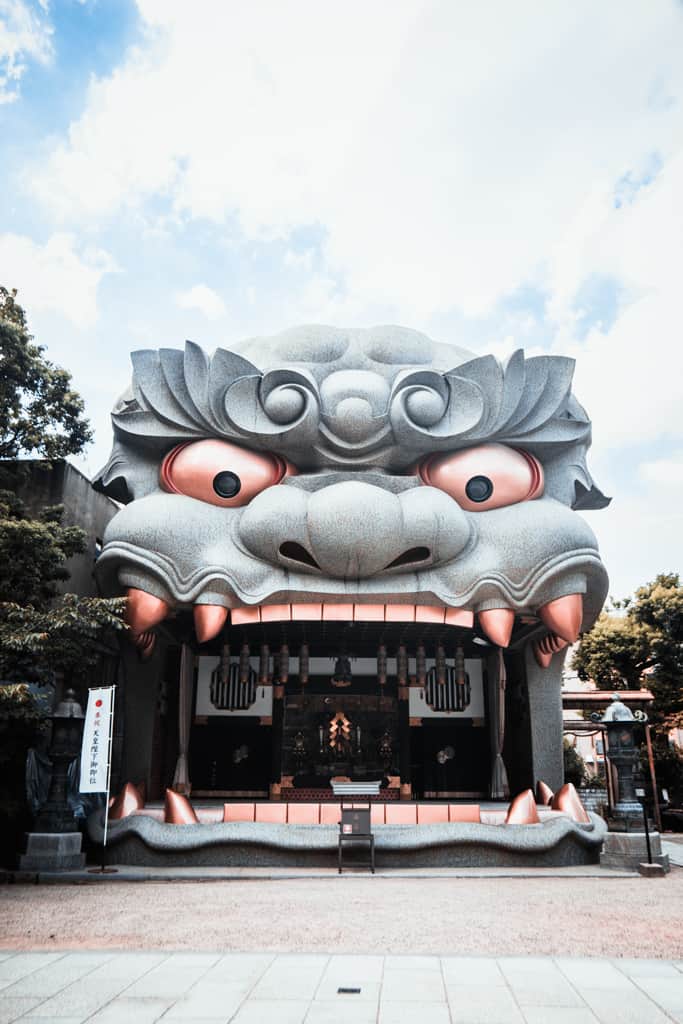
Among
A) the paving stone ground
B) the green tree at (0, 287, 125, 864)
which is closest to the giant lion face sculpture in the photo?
the green tree at (0, 287, 125, 864)

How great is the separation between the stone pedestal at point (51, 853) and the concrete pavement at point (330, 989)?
546 centimetres

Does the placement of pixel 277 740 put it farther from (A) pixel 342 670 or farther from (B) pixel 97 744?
(B) pixel 97 744

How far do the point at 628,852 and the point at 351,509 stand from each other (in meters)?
6.90

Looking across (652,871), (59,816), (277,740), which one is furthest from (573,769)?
(59,816)

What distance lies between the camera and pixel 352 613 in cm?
1332

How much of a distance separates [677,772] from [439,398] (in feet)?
56.8

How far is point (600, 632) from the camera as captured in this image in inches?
1032

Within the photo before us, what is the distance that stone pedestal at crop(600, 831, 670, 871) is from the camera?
471 inches

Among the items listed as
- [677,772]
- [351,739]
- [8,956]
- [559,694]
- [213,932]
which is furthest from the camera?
[677,772]

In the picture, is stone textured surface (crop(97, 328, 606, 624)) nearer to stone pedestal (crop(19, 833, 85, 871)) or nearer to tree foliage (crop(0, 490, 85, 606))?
tree foliage (crop(0, 490, 85, 606))

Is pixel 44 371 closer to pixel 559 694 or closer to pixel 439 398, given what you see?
pixel 439 398

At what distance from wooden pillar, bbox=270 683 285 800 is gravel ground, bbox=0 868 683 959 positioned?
5.66 metres

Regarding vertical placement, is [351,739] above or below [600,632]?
below

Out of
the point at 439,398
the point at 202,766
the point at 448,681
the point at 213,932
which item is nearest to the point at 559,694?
the point at 448,681
